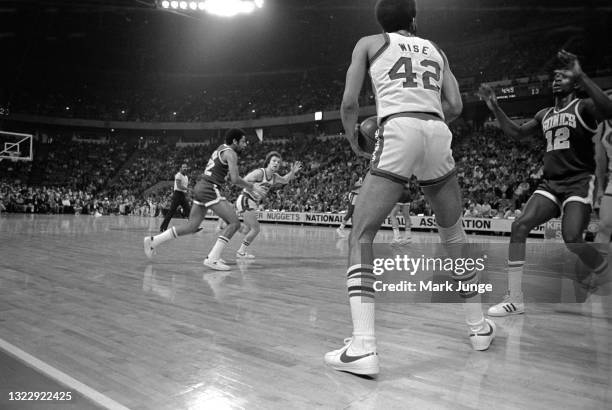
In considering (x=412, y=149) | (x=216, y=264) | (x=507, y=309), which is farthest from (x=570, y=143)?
(x=216, y=264)

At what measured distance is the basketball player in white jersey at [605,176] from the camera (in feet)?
12.2

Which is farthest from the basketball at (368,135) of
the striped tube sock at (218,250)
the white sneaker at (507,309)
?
the striped tube sock at (218,250)

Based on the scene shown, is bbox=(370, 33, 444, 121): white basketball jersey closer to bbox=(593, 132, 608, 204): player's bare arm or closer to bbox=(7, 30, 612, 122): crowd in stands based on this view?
bbox=(593, 132, 608, 204): player's bare arm

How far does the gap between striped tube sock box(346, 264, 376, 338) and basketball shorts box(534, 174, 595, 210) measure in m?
2.18

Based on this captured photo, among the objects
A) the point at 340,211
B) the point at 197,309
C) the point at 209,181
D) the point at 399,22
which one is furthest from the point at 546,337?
the point at 340,211

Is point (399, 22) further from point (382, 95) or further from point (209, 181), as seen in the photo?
point (209, 181)

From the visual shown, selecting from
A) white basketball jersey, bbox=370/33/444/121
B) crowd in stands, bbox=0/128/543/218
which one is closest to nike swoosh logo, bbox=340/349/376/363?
white basketball jersey, bbox=370/33/444/121

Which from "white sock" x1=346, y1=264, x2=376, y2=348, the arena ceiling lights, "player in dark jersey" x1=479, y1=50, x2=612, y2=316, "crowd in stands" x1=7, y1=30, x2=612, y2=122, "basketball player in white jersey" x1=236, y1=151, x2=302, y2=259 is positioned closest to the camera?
"white sock" x1=346, y1=264, x2=376, y2=348

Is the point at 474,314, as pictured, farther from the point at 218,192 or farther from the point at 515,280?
the point at 218,192

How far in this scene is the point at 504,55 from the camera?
2573cm

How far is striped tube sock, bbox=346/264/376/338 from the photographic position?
2369 millimetres

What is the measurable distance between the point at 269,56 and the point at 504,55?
55.1ft

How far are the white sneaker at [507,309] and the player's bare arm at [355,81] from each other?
2.07 m

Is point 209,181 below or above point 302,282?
above
